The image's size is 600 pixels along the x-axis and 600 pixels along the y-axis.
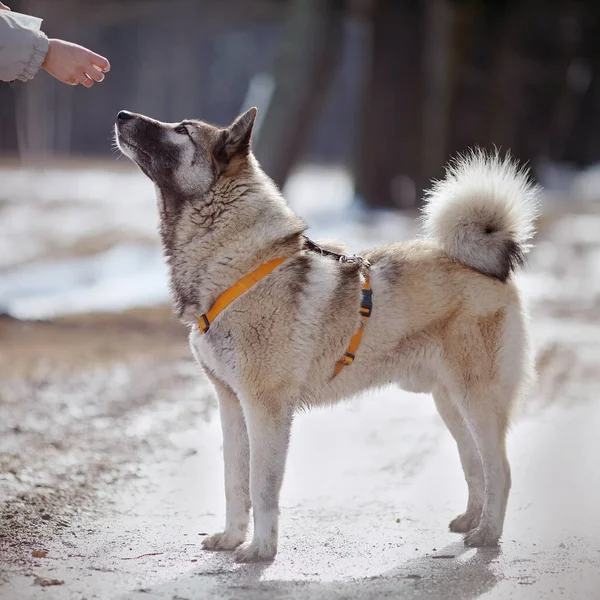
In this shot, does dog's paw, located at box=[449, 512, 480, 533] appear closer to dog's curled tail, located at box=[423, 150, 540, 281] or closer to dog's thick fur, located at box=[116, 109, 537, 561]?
dog's thick fur, located at box=[116, 109, 537, 561]

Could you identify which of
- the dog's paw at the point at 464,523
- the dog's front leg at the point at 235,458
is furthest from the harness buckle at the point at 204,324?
the dog's paw at the point at 464,523

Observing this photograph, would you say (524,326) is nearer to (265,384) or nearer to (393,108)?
(265,384)

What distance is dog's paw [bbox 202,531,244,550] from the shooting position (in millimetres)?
3828

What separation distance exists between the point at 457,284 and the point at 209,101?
25708mm

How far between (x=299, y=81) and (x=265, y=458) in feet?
30.2

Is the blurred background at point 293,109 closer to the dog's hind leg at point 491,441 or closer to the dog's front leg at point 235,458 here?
the dog's front leg at point 235,458

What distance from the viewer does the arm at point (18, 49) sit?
12.1 feet

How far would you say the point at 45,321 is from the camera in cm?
855

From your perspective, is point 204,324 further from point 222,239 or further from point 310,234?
point 310,234

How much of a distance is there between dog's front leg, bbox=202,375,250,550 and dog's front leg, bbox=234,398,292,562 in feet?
0.57

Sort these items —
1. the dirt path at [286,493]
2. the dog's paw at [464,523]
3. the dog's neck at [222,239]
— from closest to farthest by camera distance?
the dirt path at [286,493] → the dog's neck at [222,239] → the dog's paw at [464,523]

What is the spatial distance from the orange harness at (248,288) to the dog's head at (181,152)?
0.41 m

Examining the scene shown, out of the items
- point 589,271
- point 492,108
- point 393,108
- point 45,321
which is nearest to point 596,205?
point 492,108

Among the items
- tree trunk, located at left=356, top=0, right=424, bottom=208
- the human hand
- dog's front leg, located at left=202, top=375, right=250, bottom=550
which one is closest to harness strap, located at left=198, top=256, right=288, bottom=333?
dog's front leg, located at left=202, top=375, right=250, bottom=550
